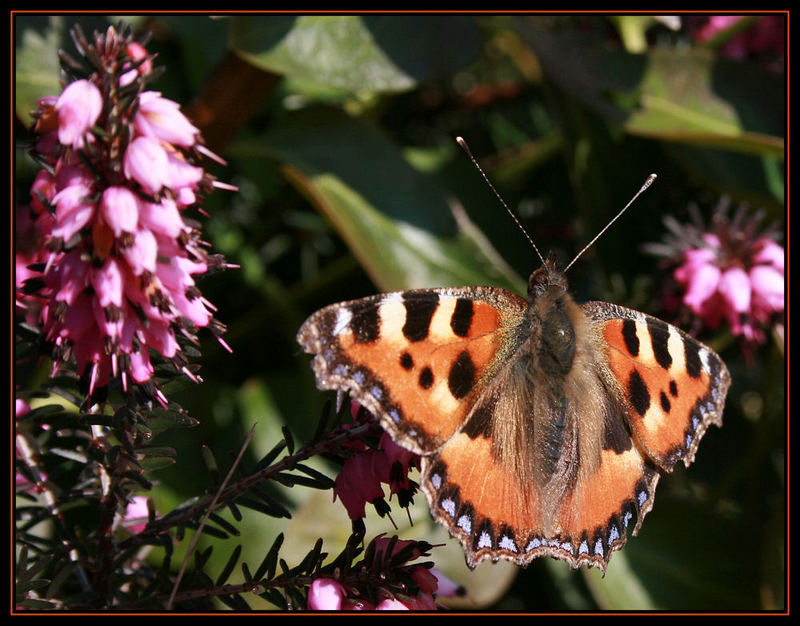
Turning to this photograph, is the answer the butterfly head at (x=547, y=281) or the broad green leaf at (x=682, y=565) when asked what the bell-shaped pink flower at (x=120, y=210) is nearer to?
the butterfly head at (x=547, y=281)

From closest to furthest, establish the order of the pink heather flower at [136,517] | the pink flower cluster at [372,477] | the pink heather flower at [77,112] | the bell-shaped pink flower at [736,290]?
the pink heather flower at [77,112], the pink flower cluster at [372,477], the pink heather flower at [136,517], the bell-shaped pink flower at [736,290]

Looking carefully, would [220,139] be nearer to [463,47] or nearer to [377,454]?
[463,47]

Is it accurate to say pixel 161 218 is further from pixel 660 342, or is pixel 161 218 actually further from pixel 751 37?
pixel 751 37

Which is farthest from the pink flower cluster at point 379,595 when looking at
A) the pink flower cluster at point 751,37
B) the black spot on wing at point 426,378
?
the pink flower cluster at point 751,37

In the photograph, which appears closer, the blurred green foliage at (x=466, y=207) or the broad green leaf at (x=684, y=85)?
the blurred green foliage at (x=466, y=207)

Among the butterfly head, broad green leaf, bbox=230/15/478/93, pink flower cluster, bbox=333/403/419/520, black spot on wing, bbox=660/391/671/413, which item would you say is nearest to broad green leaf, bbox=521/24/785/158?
broad green leaf, bbox=230/15/478/93

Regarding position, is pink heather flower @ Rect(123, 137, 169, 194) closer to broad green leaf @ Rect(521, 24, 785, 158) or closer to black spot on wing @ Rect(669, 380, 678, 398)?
black spot on wing @ Rect(669, 380, 678, 398)

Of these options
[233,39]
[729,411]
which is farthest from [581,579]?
[233,39]
